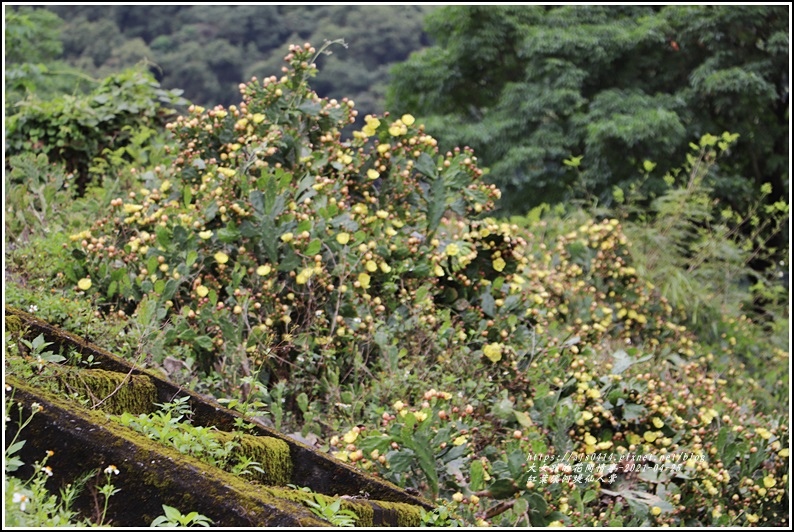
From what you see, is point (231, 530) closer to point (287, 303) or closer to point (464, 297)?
point (287, 303)

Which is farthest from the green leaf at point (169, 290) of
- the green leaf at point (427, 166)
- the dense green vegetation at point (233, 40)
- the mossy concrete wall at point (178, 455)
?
the dense green vegetation at point (233, 40)

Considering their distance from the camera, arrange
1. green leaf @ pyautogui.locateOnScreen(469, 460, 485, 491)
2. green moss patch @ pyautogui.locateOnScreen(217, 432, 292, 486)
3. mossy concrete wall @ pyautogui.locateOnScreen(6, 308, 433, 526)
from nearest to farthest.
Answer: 1. mossy concrete wall @ pyautogui.locateOnScreen(6, 308, 433, 526)
2. green moss patch @ pyautogui.locateOnScreen(217, 432, 292, 486)
3. green leaf @ pyautogui.locateOnScreen(469, 460, 485, 491)

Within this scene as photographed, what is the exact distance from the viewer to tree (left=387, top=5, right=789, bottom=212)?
12.3 meters

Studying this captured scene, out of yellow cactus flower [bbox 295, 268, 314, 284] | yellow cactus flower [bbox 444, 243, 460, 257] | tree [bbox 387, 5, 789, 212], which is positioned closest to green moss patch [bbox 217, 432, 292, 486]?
yellow cactus flower [bbox 295, 268, 314, 284]

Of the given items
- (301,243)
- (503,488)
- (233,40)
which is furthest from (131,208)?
(233,40)

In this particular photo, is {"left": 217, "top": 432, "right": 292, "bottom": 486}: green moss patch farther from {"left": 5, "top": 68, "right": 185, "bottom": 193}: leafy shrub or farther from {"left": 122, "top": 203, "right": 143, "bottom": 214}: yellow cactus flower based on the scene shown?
{"left": 5, "top": 68, "right": 185, "bottom": 193}: leafy shrub

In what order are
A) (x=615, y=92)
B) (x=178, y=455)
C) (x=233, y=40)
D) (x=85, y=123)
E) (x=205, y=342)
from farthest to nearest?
1. (x=233, y=40)
2. (x=615, y=92)
3. (x=85, y=123)
4. (x=205, y=342)
5. (x=178, y=455)

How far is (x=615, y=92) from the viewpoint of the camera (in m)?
13.1

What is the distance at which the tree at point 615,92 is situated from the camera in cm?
1234

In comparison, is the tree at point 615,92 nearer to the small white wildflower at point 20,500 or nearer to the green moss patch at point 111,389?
the green moss patch at point 111,389

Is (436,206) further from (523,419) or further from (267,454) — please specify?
(267,454)

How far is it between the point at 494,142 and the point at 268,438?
11.5 m

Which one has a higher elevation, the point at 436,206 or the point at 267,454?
the point at 436,206

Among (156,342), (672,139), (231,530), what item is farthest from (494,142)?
(231,530)
